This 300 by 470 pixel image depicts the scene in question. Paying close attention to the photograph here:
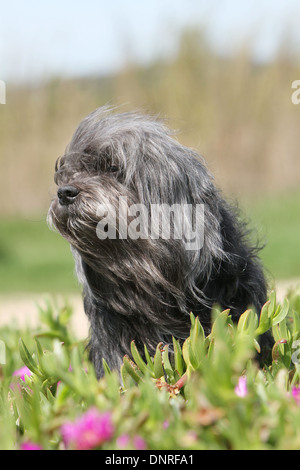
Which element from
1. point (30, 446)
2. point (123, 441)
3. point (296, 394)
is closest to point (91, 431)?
point (123, 441)

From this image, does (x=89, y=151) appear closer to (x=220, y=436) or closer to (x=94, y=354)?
(x=94, y=354)

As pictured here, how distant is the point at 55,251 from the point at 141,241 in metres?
9.19

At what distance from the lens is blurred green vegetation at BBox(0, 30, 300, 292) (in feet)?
43.8

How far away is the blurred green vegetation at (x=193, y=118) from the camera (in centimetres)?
1335

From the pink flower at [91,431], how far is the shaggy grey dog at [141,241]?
3.89ft

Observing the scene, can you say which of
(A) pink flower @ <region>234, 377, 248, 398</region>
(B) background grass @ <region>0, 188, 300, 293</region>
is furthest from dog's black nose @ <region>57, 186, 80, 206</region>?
(B) background grass @ <region>0, 188, 300, 293</region>

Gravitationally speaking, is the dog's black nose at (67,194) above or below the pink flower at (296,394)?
above

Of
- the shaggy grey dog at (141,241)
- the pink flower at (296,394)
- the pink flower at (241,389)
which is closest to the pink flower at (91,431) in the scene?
the pink flower at (241,389)

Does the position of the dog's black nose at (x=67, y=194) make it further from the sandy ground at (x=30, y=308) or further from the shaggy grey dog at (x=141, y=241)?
the sandy ground at (x=30, y=308)

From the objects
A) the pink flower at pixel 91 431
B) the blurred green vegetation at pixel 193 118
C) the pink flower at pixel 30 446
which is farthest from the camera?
the blurred green vegetation at pixel 193 118

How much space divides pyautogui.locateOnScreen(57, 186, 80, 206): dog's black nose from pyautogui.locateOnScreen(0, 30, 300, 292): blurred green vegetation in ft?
32.3

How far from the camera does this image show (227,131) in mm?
14094

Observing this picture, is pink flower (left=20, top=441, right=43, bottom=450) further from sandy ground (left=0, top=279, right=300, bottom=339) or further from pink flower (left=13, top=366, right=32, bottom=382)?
sandy ground (left=0, top=279, right=300, bottom=339)

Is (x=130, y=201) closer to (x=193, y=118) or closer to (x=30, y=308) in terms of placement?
(x=30, y=308)
